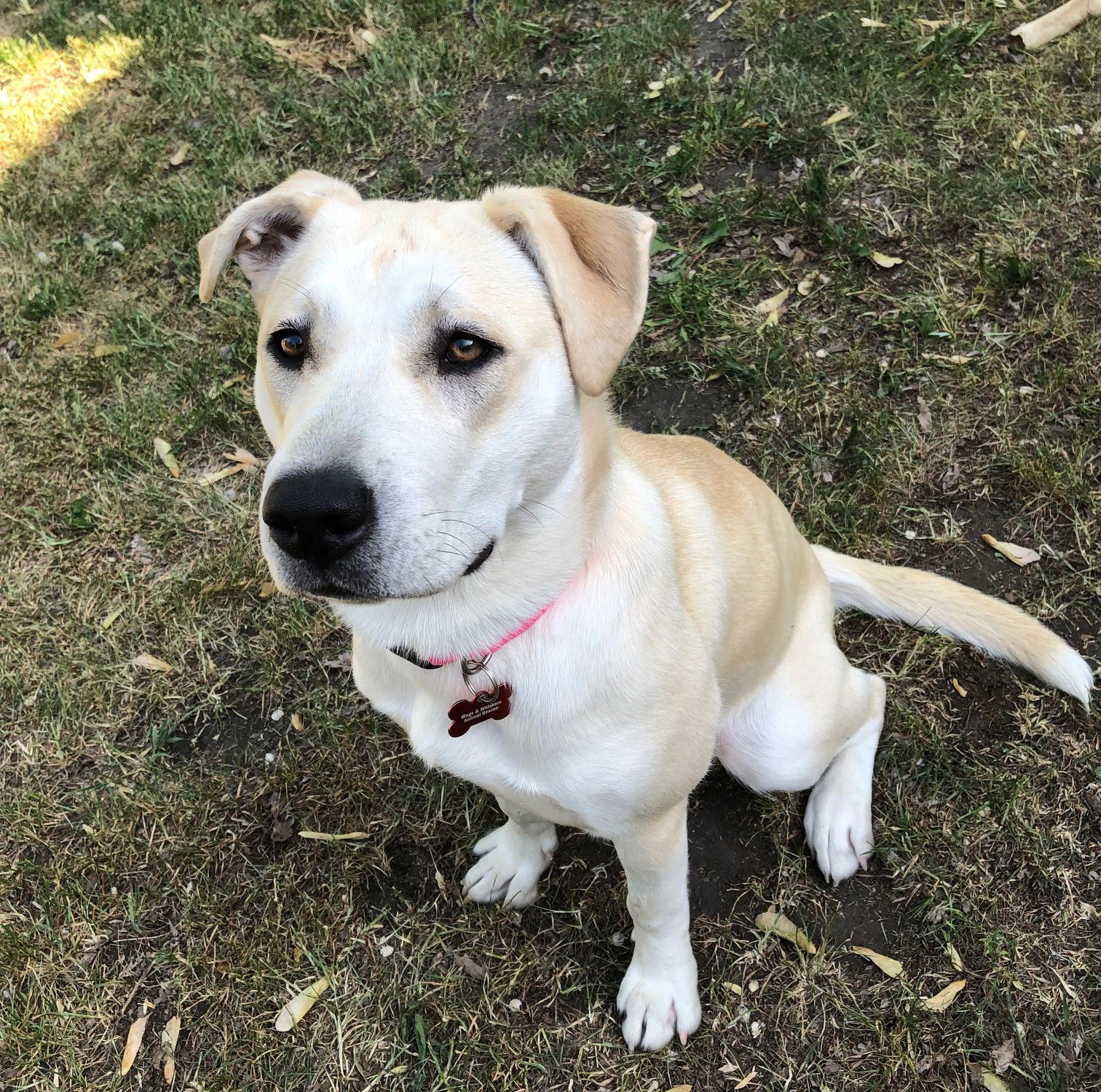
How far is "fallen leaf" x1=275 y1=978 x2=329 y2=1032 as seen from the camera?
3.02 meters

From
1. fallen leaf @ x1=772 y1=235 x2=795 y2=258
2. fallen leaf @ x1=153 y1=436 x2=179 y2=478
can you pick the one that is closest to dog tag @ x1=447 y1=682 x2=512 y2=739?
fallen leaf @ x1=153 y1=436 x2=179 y2=478

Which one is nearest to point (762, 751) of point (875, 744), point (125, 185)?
point (875, 744)

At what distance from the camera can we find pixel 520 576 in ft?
6.82

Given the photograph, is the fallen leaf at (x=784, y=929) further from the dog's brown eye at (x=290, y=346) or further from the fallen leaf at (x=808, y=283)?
the fallen leaf at (x=808, y=283)

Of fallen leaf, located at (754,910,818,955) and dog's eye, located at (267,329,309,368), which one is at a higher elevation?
dog's eye, located at (267,329,309,368)

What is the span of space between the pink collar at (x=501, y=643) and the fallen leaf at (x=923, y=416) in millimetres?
2596

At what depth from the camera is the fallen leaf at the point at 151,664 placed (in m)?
3.86

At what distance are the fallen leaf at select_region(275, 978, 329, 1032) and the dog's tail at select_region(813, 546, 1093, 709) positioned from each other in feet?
7.77

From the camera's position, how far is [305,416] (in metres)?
1.81

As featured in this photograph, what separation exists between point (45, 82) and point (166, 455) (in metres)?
3.94

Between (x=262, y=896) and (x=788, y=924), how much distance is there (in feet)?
6.32

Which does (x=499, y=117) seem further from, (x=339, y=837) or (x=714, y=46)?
(x=339, y=837)

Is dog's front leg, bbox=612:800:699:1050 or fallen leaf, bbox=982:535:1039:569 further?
fallen leaf, bbox=982:535:1039:569

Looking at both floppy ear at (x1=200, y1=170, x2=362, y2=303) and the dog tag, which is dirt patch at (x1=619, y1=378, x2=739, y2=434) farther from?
the dog tag
